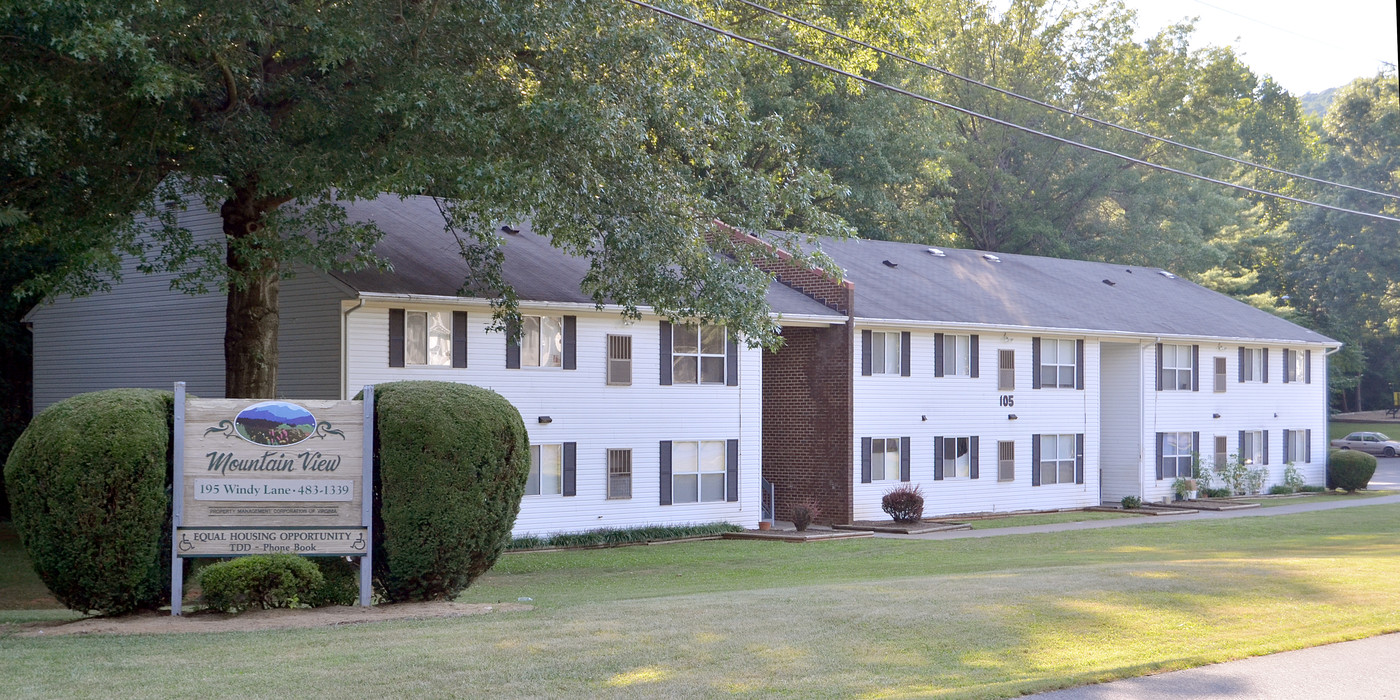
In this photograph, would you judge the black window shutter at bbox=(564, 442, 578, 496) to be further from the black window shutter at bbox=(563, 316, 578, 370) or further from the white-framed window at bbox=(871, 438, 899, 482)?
the white-framed window at bbox=(871, 438, 899, 482)

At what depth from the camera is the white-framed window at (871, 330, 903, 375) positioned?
100 ft

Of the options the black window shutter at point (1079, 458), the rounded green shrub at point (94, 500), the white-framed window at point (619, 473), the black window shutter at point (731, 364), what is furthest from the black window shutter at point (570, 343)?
the black window shutter at point (1079, 458)

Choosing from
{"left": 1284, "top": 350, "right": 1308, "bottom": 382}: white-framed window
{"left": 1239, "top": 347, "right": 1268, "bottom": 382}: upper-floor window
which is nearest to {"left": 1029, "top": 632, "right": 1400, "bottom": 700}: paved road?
{"left": 1239, "top": 347, "right": 1268, "bottom": 382}: upper-floor window

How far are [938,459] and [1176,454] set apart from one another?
1024 cm

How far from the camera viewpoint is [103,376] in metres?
29.1

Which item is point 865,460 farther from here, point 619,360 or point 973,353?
point 619,360

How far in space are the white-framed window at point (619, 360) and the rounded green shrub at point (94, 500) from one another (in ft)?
46.6

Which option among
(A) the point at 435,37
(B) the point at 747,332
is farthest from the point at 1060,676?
(A) the point at 435,37

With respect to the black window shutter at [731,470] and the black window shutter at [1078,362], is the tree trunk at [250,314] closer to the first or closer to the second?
the black window shutter at [731,470]

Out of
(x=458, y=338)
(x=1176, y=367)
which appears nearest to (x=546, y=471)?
(x=458, y=338)

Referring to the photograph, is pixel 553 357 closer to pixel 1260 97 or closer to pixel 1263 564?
pixel 1263 564

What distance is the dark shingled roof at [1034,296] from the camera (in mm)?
32969

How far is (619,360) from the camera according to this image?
2628 cm

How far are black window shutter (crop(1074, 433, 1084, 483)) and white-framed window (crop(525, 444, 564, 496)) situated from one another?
658 inches
